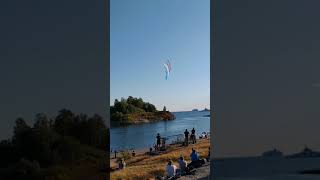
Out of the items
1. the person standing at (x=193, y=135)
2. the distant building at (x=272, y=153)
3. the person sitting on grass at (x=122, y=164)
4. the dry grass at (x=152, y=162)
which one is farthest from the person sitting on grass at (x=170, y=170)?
the person standing at (x=193, y=135)

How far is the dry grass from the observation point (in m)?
8.10

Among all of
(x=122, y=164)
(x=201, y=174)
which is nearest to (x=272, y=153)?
(x=201, y=174)

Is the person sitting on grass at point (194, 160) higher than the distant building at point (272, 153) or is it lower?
lower

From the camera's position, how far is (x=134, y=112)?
912 centimetres

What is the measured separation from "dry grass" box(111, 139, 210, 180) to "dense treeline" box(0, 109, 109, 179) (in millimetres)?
870

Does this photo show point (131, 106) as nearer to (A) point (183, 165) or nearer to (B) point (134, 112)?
(B) point (134, 112)

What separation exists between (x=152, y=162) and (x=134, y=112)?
93cm

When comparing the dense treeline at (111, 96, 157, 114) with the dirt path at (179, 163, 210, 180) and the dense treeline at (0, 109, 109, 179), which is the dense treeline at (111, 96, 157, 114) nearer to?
the dirt path at (179, 163, 210, 180)

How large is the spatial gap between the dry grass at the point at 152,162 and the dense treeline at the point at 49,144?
0.87 meters

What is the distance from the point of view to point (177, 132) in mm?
10172

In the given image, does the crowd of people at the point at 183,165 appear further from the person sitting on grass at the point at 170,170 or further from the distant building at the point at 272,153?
the distant building at the point at 272,153

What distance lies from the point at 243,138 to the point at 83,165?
2.26 m

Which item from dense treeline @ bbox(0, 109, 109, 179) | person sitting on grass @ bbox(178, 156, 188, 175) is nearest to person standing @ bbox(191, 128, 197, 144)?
person sitting on grass @ bbox(178, 156, 188, 175)

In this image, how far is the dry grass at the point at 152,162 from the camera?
8.10 meters
